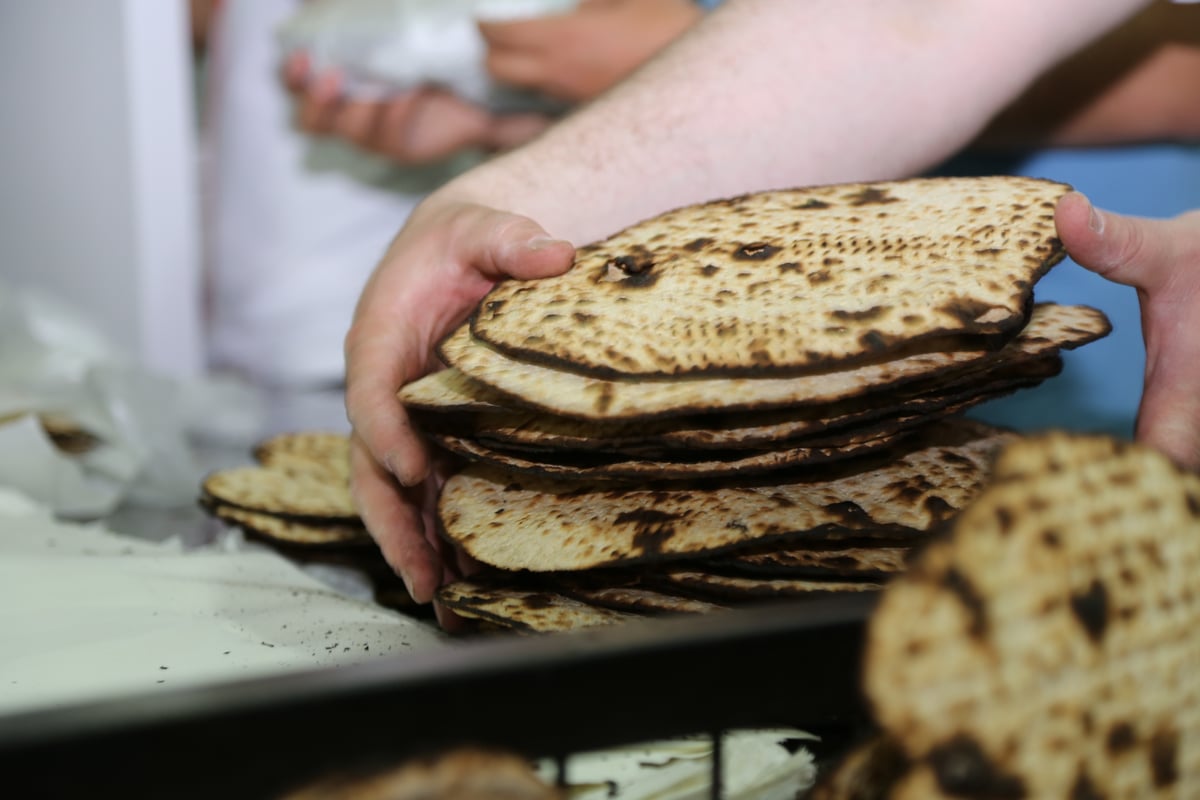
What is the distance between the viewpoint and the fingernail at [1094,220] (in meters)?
0.72

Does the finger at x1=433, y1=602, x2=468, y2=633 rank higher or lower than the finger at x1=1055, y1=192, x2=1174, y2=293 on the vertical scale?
lower

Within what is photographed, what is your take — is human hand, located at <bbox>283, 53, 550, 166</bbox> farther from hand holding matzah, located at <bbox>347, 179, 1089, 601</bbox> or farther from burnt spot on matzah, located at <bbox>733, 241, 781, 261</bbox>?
burnt spot on matzah, located at <bbox>733, 241, 781, 261</bbox>

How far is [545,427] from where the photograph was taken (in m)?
0.75

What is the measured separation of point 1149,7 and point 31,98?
262 cm

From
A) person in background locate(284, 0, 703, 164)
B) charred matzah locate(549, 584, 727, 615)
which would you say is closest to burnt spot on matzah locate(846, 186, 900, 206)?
charred matzah locate(549, 584, 727, 615)

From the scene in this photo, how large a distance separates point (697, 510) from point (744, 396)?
0.12 metres

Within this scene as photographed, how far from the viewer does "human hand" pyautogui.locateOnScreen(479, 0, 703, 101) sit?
2094 millimetres

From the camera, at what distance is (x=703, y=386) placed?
0.66m

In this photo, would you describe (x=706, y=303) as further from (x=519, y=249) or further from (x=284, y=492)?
(x=284, y=492)

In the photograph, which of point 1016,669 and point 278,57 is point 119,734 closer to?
point 1016,669

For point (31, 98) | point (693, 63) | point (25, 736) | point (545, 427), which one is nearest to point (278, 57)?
A: point (31, 98)

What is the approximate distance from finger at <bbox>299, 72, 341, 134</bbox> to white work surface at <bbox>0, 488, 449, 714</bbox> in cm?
144

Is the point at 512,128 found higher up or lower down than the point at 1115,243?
lower down

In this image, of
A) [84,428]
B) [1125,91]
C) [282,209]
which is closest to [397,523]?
[84,428]
